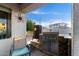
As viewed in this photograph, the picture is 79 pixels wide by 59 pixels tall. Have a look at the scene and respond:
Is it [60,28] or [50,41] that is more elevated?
[60,28]

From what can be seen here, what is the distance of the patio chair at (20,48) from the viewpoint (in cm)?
247

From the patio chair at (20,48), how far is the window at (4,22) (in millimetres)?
177

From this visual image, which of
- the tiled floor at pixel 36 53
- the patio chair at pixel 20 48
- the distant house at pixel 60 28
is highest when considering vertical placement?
the distant house at pixel 60 28

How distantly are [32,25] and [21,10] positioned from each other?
0.28m

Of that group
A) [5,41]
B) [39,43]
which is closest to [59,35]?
[39,43]

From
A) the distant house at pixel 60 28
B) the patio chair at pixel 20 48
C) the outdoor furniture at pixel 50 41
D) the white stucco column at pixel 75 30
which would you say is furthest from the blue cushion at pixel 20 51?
the white stucco column at pixel 75 30

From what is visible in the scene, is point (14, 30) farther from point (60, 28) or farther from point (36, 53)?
point (60, 28)

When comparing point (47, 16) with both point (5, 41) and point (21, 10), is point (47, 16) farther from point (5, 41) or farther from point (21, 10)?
point (5, 41)

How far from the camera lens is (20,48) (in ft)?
8.15

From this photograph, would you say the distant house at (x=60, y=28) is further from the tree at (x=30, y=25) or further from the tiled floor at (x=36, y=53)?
the tiled floor at (x=36, y=53)

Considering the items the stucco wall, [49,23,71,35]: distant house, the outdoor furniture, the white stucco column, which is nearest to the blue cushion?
the stucco wall

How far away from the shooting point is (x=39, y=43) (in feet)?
8.16

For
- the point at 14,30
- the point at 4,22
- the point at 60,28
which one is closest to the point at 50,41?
the point at 60,28

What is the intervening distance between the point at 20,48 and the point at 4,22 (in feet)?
1.49
